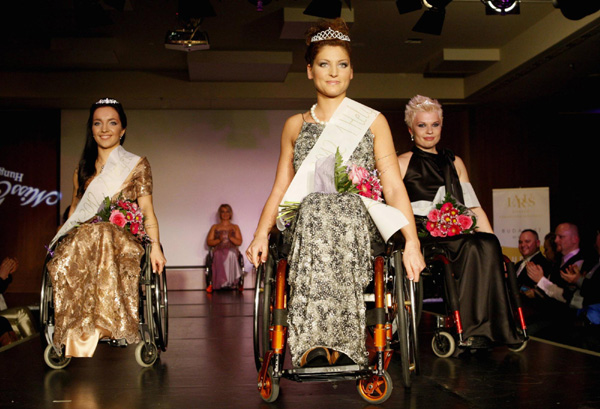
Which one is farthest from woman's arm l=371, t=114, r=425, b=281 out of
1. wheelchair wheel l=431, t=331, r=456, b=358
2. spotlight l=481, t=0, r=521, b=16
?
spotlight l=481, t=0, r=521, b=16

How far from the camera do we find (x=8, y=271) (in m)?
4.50

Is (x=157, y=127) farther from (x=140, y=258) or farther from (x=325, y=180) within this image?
(x=325, y=180)

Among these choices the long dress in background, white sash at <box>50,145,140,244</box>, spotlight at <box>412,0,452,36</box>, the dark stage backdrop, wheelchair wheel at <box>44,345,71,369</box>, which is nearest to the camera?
wheelchair wheel at <box>44,345,71,369</box>

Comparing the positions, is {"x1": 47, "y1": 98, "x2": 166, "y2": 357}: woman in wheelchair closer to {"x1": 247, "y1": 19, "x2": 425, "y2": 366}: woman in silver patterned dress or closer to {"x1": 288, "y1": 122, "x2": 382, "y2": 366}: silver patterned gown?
{"x1": 247, "y1": 19, "x2": 425, "y2": 366}: woman in silver patterned dress

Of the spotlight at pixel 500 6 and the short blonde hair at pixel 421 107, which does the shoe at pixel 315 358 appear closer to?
the short blonde hair at pixel 421 107

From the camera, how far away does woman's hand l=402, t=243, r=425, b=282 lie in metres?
2.12

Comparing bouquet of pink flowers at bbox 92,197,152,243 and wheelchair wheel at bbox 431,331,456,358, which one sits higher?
bouquet of pink flowers at bbox 92,197,152,243

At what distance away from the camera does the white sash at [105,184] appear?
3025 mm

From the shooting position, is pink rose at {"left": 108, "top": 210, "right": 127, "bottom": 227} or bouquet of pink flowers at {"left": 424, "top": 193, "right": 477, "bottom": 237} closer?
pink rose at {"left": 108, "top": 210, "right": 127, "bottom": 227}

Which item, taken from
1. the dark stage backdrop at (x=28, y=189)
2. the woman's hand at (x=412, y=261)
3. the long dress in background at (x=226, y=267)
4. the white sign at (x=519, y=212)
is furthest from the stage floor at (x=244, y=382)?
the dark stage backdrop at (x=28, y=189)

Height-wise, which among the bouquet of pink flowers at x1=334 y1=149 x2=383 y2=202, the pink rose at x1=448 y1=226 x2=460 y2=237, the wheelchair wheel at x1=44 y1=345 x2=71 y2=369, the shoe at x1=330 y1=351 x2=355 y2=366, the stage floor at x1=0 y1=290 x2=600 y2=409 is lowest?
the stage floor at x1=0 y1=290 x2=600 y2=409

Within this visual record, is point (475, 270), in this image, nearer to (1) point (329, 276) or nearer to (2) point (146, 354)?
(1) point (329, 276)

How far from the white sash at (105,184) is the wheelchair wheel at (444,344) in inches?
67.8

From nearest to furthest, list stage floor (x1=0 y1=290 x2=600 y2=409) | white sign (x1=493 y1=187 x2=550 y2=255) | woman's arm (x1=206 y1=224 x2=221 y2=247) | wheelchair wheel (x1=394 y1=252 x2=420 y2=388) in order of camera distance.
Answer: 1. wheelchair wheel (x1=394 y1=252 x2=420 y2=388)
2. stage floor (x1=0 y1=290 x2=600 y2=409)
3. white sign (x1=493 y1=187 x2=550 y2=255)
4. woman's arm (x1=206 y1=224 x2=221 y2=247)
